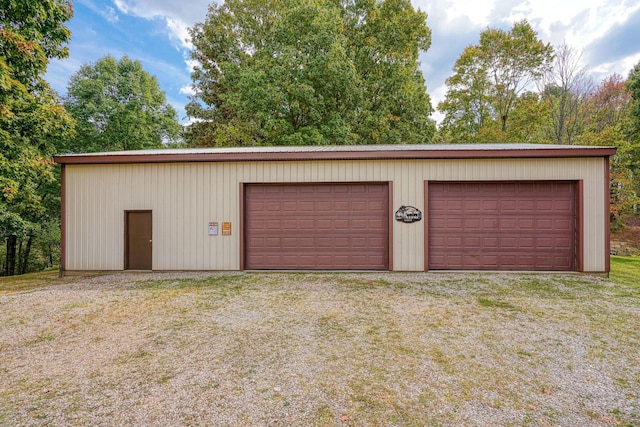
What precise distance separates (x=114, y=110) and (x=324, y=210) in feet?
50.7

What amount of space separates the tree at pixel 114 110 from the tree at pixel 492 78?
18583 millimetres

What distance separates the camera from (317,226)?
25.3 ft

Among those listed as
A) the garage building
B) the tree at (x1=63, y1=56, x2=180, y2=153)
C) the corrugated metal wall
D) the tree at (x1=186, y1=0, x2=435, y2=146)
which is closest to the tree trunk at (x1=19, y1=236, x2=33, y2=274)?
the tree at (x1=63, y1=56, x2=180, y2=153)

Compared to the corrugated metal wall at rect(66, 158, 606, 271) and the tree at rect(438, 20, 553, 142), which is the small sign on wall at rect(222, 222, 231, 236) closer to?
the corrugated metal wall at rect(66, 158, 606, 271)

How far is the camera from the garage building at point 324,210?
7.27 metres

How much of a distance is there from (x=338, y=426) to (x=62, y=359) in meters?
3.17

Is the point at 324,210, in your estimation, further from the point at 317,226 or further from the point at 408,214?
the point at 408,214

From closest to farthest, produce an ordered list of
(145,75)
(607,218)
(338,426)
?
(338,426) → (607,218) → (145,75)

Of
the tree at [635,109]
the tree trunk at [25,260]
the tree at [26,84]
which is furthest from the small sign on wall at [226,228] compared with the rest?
the tree at [635,109]

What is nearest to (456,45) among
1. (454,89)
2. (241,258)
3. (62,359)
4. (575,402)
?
(454,89)

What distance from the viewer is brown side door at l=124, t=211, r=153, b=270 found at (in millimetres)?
7789

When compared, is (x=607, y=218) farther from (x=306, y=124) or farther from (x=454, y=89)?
(x=454, y=89)

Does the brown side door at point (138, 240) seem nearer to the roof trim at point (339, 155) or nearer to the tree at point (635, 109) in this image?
the roof trim at point (339, 155)

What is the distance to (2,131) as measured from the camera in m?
8.41
